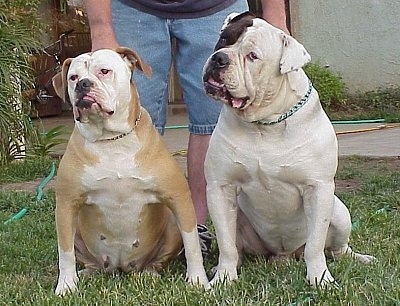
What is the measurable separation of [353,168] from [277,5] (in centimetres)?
317

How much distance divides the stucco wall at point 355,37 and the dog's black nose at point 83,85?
9.44 metres

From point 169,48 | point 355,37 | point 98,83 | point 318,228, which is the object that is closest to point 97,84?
point 98,83

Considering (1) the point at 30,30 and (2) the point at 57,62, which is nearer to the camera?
(1) the point at 30,30

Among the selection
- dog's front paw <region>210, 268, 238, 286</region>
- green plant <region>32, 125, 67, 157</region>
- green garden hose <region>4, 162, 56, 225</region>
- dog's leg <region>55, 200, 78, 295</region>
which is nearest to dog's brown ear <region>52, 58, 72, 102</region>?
dog's leg <region>55, 200, 78, 295</region>

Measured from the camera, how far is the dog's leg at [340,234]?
3812 millimetres

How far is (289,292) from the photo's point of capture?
133 inches

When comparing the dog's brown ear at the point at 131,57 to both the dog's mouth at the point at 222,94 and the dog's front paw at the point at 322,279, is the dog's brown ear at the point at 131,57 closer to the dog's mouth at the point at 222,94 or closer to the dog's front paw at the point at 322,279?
the dog's mouth at the point at 222,94

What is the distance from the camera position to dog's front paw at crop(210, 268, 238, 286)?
356 centimetres

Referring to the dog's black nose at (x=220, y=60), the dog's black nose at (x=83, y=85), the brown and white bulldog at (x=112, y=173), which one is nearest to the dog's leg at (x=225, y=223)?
the brown and white bulldog at (x=112, y=173)

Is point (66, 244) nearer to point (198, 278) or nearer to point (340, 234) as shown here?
point (198, 278)

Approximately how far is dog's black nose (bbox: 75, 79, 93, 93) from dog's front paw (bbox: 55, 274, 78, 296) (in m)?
0.86

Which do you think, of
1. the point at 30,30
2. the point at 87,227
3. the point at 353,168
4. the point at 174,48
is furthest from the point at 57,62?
the point at 87,227

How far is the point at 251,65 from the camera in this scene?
344 cm

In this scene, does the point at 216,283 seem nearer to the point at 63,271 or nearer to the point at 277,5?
the point at 63,271
